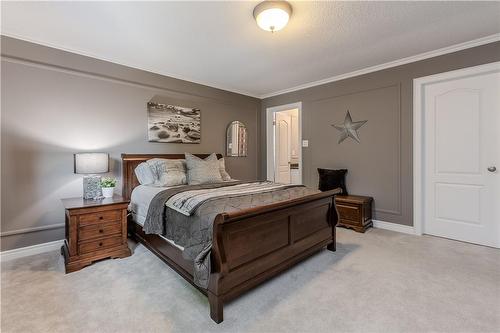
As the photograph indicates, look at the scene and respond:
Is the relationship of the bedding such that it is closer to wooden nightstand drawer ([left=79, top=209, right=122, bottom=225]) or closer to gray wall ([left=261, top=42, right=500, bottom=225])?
wooden nightstand drawer ([left=79, top=209, right=122, bottom=225])

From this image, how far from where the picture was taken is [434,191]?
3.31 meters

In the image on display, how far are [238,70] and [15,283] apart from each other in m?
3.51

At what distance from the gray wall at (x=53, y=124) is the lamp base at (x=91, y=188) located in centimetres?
31

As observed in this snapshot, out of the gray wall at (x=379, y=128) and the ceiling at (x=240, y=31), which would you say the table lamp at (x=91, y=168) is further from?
the gray wall at (x=379, y=128)

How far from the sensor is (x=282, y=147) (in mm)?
5633

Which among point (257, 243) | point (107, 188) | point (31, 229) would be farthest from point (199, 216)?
point (31, 229)

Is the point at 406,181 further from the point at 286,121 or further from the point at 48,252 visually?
the point at 48,252

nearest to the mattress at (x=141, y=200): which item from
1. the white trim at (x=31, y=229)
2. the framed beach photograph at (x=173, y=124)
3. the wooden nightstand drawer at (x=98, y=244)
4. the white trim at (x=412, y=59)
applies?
the wooden nightstand drawer at (x=98, y=244)

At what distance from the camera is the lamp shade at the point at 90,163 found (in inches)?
107

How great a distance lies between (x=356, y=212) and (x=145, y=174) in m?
2.99

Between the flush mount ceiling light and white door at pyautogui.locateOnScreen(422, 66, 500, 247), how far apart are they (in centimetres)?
237

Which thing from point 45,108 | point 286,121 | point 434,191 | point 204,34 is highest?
point 204,34

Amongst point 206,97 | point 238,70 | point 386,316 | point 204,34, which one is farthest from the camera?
point 206,97

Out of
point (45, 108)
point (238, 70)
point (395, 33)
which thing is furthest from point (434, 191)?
point (45, 108)
